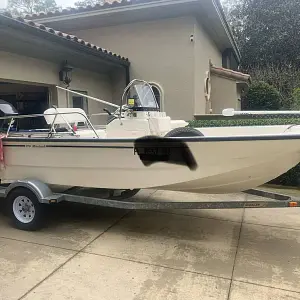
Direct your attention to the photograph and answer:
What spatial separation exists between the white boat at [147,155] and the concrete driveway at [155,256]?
70cm

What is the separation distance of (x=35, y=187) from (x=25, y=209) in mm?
458

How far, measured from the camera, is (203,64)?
1049cm

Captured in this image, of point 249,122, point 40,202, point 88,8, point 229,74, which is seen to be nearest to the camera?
point 40,202

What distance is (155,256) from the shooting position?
3.90 meters

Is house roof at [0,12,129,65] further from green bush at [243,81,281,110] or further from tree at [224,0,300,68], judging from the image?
tree at [224,0,300,68]

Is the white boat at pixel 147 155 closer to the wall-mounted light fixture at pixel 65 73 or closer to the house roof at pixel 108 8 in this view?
the wall-mounted light fixture at pixel 65 73

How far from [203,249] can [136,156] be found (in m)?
1.40

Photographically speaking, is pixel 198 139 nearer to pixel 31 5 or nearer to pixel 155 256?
pixel 155 256

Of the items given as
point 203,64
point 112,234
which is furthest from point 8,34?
point 203,64

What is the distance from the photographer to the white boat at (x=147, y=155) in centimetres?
376

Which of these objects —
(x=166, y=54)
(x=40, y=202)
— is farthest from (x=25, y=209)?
(x=166, y=54)

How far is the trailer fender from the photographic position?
4.45m

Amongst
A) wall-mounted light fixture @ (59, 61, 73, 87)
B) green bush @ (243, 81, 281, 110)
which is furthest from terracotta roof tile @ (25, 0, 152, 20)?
green bush @ (243, 81, 281, 110)

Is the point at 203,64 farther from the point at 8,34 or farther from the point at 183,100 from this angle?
the point at 8,34
